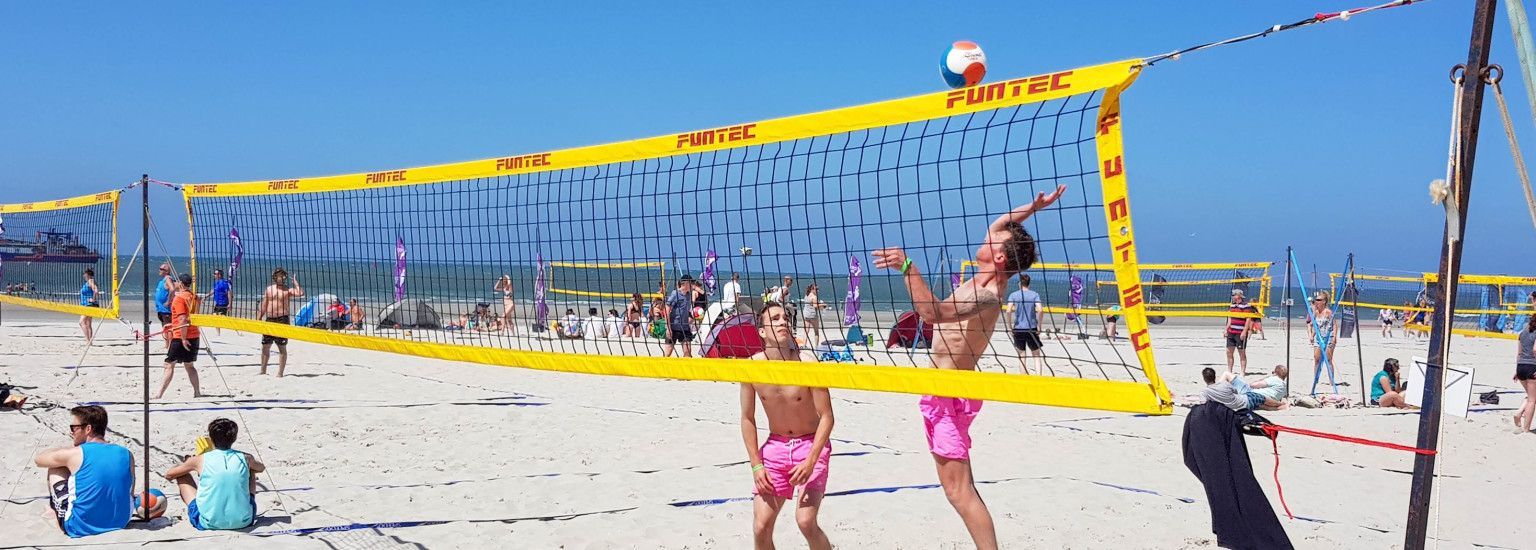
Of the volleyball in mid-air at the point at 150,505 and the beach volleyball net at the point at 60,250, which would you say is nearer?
the volleyball in mid-air at the point at 150,505

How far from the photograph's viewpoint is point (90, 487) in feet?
17.8

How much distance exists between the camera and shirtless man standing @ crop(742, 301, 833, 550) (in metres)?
4.28

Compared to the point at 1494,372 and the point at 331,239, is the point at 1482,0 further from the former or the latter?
the point at 1494,372

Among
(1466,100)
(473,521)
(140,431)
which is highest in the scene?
(1466,100)

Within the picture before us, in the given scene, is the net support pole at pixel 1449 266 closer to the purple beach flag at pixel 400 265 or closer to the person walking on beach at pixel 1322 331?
the purple beach flag at pixel 400 265

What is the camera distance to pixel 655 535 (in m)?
5.48

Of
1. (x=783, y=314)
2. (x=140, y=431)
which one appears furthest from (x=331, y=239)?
(x=783, y=314)

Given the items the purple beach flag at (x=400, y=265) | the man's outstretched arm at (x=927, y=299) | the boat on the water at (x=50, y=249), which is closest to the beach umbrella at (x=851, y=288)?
the man's outstretched arm at (x=927, y=299)

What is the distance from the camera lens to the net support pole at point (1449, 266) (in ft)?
10.7

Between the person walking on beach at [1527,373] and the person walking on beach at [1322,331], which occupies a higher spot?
the person walking on beach at [1322,331]

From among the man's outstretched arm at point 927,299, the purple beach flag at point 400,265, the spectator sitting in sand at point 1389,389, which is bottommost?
the spectator sitting in sand at point 1389,389

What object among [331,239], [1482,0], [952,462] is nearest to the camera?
[1482,0]

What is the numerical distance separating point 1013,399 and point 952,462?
→ 34.4 inches

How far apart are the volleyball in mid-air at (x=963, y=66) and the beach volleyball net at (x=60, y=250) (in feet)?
24.8
